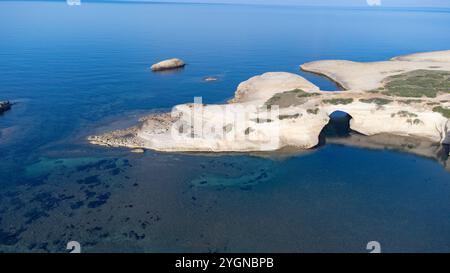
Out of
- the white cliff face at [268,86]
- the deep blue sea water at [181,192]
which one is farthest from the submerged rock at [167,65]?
the white cliff face at [268,86]

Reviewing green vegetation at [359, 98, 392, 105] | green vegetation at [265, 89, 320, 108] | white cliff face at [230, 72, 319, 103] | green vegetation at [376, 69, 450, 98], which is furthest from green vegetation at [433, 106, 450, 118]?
white cliff face at [230, 72, 319, 103]

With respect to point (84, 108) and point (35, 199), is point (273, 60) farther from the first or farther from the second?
point (35, 199)

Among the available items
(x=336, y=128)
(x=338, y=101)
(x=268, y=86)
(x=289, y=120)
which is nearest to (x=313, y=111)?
(x=289, y=120)

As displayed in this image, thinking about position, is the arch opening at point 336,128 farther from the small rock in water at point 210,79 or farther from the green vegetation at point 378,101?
the small rock in water at point 210,79

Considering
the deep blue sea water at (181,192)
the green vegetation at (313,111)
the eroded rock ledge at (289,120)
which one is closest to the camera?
the deep blue sea water at (181,192)

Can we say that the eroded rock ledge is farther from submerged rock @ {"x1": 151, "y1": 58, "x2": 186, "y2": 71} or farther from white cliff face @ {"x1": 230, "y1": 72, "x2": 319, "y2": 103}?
submerged rock @ {"x1": 151, "y1": 58, "x2": 186, "y2": 71}

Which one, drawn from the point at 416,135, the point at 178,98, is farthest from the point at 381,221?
the point at 178,98

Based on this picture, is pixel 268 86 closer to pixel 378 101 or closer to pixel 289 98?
pixel 289 98

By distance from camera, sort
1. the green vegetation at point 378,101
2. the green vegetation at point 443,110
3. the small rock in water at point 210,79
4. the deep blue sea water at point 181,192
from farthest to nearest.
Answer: the small rock in water at point 210,79 < the green vegetation at point 378,101 < the green vegetation at point 443,110 < the deep blue sea water at point 181,192
